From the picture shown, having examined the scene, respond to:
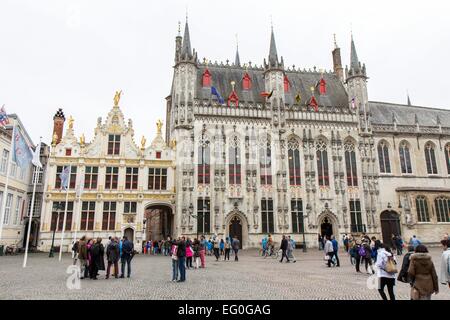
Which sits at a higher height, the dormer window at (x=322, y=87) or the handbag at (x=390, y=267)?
the dormer window at (x=322, y=87)

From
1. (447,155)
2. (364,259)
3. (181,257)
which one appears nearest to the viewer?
(181,257)

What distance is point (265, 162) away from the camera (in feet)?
127

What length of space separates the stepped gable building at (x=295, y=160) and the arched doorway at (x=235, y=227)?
112 millimetres

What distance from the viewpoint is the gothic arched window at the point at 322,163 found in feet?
129

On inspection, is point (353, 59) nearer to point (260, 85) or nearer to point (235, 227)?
point (260, 85)

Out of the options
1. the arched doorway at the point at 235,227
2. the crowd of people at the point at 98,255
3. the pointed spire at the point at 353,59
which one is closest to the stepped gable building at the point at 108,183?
the arched doorway at the point at 235,227

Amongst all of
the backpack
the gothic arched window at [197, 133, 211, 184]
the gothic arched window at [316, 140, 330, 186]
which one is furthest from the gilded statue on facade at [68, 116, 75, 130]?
the backpack

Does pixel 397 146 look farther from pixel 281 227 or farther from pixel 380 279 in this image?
pixel 380 279

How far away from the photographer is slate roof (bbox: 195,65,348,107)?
138 feet

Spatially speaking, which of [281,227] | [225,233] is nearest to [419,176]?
[281,227]

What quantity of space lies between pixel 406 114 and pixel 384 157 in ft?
31.7

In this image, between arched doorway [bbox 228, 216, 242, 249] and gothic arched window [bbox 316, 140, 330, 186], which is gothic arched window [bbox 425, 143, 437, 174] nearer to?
gothic arched window [bbox 316, 140, 330, 186]

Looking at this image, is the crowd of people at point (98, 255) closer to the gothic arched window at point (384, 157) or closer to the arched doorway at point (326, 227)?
the arched doorway at point (326, 227)

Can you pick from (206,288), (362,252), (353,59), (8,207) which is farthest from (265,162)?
(8,207)
